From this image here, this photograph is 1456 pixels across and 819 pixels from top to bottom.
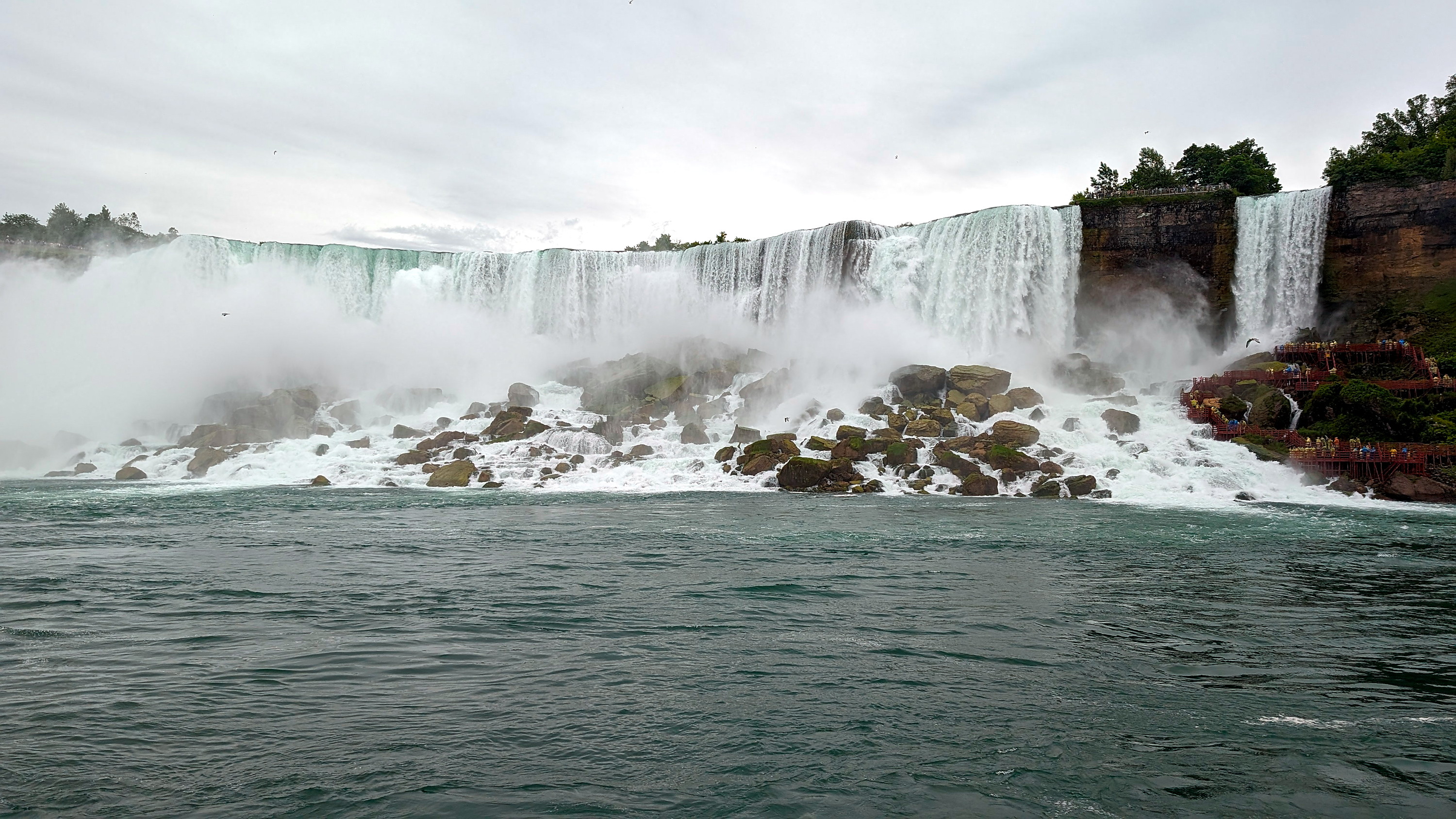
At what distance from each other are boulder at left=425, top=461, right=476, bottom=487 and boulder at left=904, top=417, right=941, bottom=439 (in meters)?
13.7

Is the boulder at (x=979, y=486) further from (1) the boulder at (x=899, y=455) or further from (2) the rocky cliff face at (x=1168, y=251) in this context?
(2) the rocky cliff face at (x=1168, y=251)

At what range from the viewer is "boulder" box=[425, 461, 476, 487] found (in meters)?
25.6

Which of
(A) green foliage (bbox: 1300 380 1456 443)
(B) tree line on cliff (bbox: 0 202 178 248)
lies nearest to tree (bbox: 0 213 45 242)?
(B) tree line on cliff (bbox: 0 202 178 248)

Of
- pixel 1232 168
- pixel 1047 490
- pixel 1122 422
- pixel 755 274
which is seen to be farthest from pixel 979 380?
pixel 1232 168

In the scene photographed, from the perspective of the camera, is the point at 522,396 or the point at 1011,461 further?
the point at 522,396

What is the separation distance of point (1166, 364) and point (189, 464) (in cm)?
3668

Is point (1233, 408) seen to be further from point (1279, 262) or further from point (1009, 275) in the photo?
point (1009, 275)

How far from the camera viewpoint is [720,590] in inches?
395

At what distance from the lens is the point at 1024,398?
2973 cm

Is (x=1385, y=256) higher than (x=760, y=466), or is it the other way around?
(x=1385, y=256)

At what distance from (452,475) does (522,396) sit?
10732 millimetres

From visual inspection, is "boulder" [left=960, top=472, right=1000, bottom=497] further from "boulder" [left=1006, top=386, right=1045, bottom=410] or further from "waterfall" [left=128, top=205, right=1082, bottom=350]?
"waterfall" [left=128, top=205, right=1082, bottom=350]

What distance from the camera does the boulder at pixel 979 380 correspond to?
101 ft

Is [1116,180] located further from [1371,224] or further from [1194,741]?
[1194,741]
